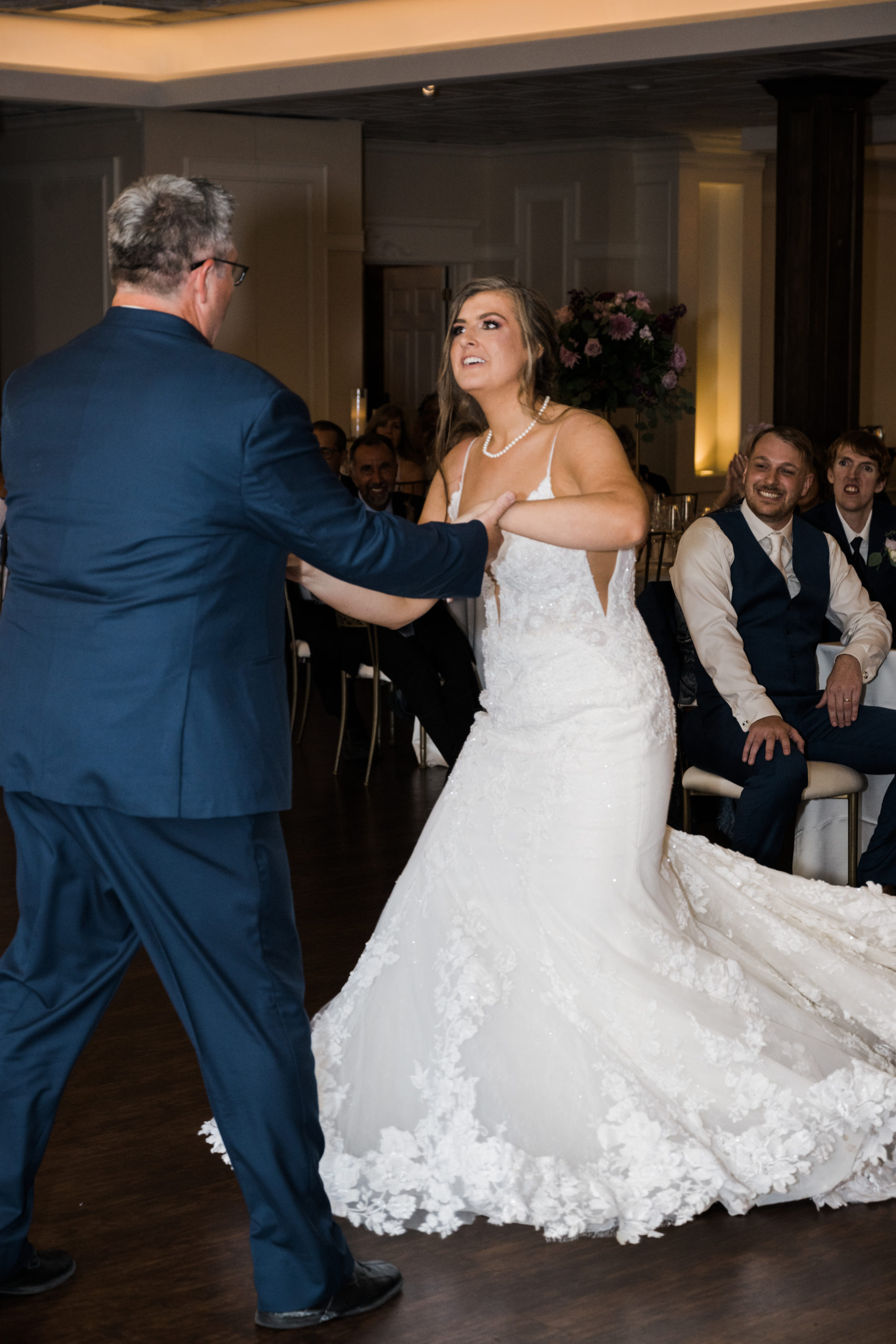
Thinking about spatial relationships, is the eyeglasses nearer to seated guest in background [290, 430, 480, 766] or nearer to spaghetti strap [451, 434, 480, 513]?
spaghetti strap [451, 434, 480, 513]

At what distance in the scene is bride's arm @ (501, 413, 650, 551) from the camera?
9.16 feet

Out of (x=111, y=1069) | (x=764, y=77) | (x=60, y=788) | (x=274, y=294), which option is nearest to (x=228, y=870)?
(x=60, y=788)

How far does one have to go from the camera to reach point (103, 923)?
238 centimetres

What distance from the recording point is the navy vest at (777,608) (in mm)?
4441

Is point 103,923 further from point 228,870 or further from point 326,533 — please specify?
point 326,533

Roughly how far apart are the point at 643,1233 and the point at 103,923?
3.47 ft

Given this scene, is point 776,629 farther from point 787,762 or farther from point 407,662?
point 407,662

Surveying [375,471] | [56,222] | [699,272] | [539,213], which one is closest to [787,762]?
[375,471]

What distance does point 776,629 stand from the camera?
4488mm

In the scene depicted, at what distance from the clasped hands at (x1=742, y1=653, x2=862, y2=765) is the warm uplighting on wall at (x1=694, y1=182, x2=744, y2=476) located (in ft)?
26.4

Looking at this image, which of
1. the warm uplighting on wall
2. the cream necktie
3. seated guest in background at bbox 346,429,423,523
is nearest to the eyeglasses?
the cream necktie

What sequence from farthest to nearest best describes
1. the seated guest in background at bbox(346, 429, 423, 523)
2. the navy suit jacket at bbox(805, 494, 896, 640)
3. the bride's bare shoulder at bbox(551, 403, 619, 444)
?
1. the seated guest in background at bbox(346, 429, 423, 523)
2. the navy suit jacket at bbox(805, 494, 896, 640)
3. the bride's bare shoulder at bbox(551, 403, 619, 444)

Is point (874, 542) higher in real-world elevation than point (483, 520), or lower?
lower

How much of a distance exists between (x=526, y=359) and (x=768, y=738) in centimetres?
151
